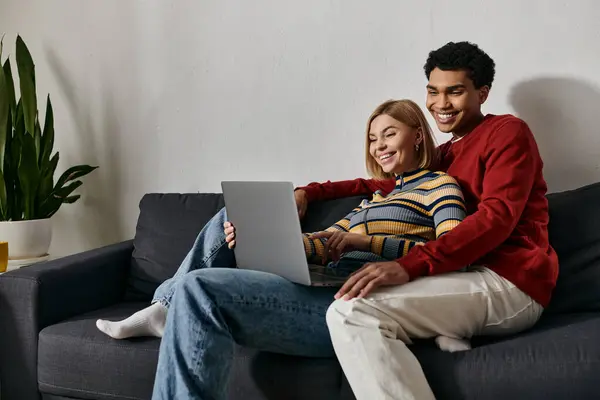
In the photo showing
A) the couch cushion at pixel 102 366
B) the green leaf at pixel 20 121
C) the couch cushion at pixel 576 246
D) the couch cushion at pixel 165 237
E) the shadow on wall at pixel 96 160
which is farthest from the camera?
the shadow on wall at pixel 96 160

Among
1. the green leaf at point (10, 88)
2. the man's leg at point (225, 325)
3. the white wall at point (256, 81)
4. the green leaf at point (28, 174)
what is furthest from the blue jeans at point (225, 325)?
the green leaf at point (10, 88)

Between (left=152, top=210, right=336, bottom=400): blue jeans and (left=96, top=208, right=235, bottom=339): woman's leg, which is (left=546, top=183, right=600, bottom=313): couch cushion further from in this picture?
(left=96, top=208, right=235, bottom=339): woman's leg

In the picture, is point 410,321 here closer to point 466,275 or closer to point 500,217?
point 466,275

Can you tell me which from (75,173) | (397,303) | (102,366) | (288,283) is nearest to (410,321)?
(397,303)

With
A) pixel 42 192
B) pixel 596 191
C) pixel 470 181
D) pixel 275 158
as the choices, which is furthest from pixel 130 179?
pixel 596 191

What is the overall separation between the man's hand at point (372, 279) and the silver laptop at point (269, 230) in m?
0.11

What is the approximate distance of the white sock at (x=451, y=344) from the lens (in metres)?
1.66

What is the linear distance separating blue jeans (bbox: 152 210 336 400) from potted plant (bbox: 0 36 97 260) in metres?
1.26

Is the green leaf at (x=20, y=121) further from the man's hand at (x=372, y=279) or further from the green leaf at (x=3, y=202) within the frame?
the man's hand at (x=372, y=279)

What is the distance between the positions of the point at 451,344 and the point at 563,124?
992mm

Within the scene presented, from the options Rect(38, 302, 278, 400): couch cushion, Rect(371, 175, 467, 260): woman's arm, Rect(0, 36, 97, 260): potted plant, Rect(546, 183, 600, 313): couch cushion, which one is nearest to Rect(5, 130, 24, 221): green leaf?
Rect(0, 36, 97, 260): potted plant

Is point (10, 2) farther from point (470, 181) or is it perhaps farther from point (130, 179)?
point (470, 181)

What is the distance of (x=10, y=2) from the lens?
3.12 meters

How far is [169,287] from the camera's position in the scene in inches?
78.2
